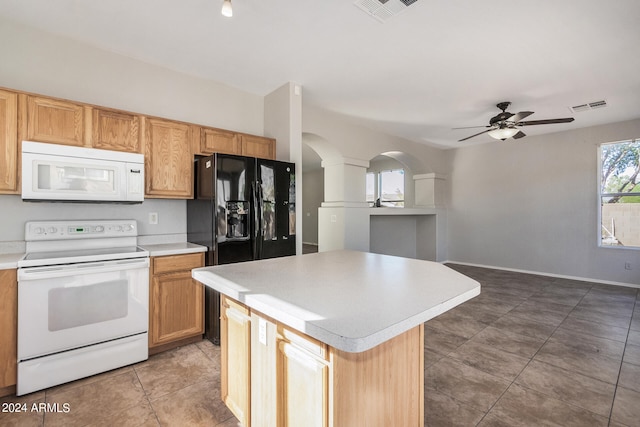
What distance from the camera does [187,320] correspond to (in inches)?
105

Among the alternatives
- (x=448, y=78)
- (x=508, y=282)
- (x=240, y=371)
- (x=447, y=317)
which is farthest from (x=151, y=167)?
(x=508, y=282)

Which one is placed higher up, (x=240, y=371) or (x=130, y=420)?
(x=240, y=371)

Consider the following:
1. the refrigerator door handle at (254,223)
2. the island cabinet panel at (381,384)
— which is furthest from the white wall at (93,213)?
the island cabinet panel at (381,384)

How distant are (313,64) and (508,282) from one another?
4.99m

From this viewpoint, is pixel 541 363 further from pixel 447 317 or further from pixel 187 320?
pixel 187 320

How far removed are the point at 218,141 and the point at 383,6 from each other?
1984 mm

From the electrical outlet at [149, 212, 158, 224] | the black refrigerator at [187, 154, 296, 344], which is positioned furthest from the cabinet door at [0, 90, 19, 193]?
the black refrigerator at [187, 154, 296, 344]

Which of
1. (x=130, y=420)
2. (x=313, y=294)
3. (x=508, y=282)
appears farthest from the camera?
(x=508, y=282)

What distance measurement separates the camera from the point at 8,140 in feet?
6.79

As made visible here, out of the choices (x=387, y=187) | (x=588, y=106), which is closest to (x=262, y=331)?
(x=588, y=106)

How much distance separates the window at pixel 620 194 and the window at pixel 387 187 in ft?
12.9

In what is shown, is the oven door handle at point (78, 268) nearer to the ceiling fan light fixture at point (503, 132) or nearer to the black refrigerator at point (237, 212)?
the black refrigerator at point (237, 212)

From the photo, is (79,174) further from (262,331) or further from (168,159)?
(262,331)

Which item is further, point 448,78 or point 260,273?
point 448,78
